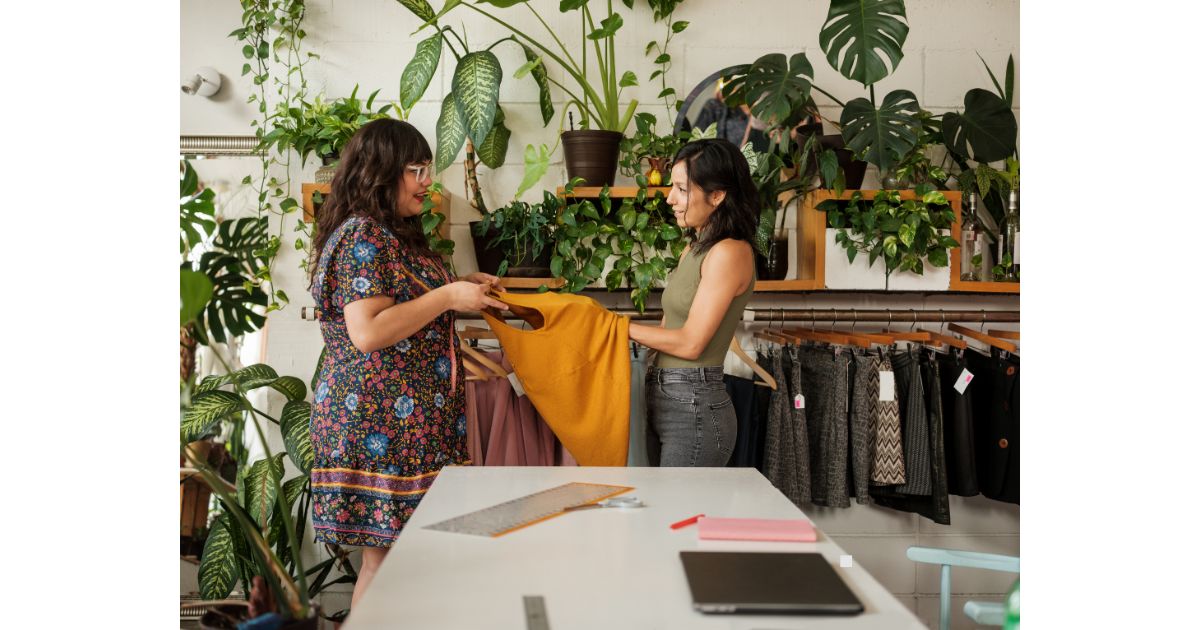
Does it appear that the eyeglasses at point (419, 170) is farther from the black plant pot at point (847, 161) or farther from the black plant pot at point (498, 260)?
the black plant pot at point (847, 161)

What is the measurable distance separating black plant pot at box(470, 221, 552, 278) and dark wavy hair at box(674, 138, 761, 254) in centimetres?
82

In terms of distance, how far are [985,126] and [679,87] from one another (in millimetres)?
1093

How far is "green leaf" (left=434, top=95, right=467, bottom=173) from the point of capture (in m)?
3.17

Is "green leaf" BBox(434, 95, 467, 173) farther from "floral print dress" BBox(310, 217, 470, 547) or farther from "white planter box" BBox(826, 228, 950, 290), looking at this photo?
"white planter box" BBox(826, 228, 950, 290)

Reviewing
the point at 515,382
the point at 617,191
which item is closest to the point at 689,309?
the point at 515,382

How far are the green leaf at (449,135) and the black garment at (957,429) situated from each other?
1857mm

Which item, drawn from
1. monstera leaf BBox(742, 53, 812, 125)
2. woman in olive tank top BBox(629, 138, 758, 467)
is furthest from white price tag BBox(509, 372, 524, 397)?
monstera leaf BBox(742, 53, 812, 125)

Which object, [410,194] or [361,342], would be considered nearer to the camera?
[361,342]

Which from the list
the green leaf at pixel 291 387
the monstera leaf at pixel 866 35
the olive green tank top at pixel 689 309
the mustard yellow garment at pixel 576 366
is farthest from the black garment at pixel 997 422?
the green leaf at pixel 291 387
